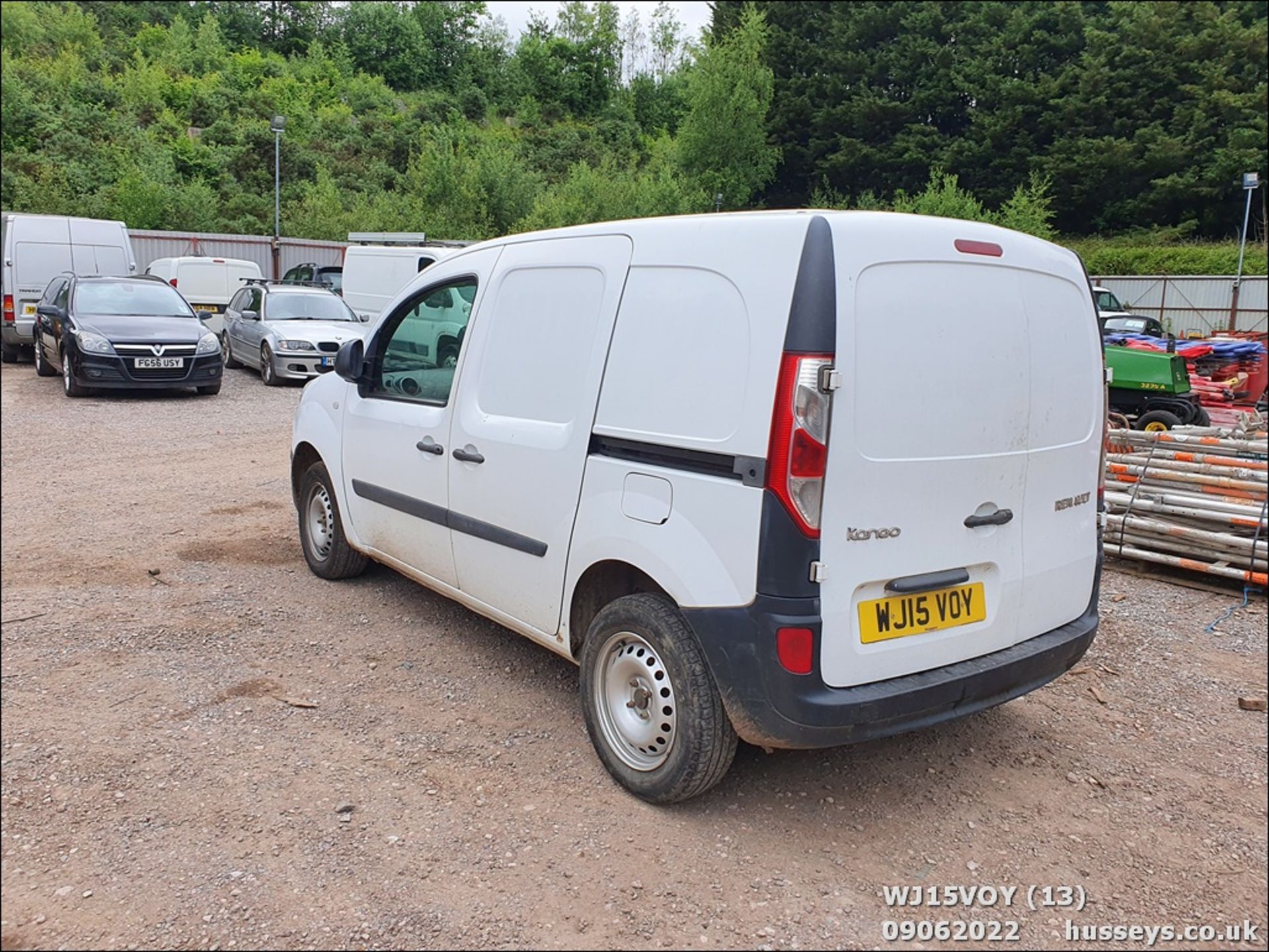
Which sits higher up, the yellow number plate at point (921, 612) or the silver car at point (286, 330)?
the silver car at point (286, 330)

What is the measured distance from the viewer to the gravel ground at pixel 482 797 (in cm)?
255

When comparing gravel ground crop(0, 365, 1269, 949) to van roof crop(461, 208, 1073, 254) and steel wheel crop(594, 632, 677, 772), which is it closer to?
steel wheel crop(594, 632, 677, 772)

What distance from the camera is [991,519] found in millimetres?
3061

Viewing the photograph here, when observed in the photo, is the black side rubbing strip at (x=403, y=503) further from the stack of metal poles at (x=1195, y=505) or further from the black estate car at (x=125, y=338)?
the black estate car at (x=125, y=338)

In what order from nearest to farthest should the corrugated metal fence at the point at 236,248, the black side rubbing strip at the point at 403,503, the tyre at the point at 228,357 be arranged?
the black side rubbing strip at the point at 403,503 < the tyre at the point at 228,357 < the corrugated metal fence at the point at 236,248

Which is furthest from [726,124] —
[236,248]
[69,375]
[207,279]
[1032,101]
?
[69,375]

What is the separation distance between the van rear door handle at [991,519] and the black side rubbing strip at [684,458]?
31.1 inches

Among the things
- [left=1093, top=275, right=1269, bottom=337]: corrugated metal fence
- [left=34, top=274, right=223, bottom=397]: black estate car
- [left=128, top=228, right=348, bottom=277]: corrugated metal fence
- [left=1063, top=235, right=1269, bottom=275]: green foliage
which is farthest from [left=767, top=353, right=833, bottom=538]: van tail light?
[left=1093, top=275, right=1269, bottom=337]: corrugated metal fence

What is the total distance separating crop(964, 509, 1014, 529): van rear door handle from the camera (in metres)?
3.00

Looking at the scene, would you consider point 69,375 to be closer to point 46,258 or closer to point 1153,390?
point 46,258

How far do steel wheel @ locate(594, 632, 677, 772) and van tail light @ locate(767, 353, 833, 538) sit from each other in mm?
780

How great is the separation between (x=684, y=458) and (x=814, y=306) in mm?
629

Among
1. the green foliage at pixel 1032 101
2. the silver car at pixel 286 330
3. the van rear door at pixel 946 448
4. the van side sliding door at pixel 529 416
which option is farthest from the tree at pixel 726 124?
the van rear door at pixel 946 448

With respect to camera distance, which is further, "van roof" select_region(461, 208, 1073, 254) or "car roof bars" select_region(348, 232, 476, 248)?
"car roof bars" select_region(348, 232, 476, 248)
